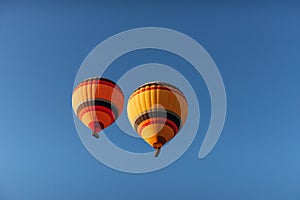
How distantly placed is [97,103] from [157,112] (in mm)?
2305

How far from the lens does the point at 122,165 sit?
15.7m

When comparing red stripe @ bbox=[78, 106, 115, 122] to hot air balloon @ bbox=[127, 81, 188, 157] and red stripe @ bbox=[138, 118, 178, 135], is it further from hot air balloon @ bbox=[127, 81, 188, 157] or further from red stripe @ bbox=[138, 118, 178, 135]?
red stripe @ bbox=[138, 118, 178, 135]

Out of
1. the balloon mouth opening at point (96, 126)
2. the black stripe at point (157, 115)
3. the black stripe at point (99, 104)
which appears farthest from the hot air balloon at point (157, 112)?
the balloon mouth opening at point (96, 126)

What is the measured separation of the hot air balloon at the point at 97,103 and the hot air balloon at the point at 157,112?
668 millimetres

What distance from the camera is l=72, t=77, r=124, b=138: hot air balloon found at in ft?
45.8

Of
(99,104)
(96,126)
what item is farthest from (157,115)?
(96,126)

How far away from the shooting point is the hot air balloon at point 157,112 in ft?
43.2

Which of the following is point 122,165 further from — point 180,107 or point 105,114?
point 180,107

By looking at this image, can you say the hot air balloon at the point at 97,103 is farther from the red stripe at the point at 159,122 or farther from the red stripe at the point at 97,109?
the red stripe at the point at 159,122

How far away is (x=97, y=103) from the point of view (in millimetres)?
13953

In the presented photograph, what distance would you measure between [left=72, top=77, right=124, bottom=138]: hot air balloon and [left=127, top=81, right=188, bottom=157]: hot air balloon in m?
0.67

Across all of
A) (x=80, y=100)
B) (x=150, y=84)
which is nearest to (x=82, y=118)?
(x=80, y=100)

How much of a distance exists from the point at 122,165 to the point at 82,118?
2.88 metres

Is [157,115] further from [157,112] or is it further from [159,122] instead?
[159,122]
